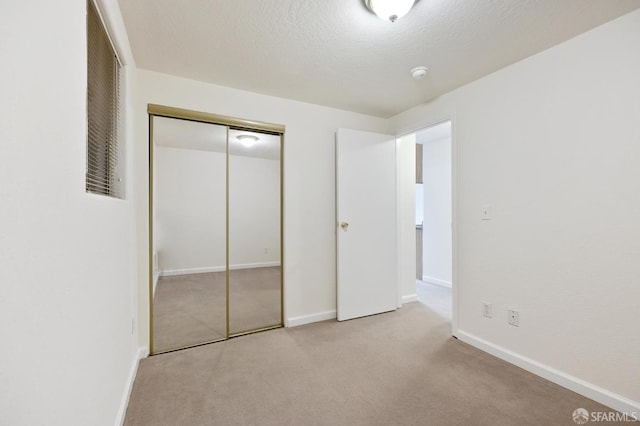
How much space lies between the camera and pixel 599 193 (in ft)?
5.64

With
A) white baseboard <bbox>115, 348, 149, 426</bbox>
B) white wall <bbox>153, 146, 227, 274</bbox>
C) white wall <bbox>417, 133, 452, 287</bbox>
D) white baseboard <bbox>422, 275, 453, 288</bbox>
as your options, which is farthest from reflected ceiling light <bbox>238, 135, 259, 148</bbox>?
white baseboard <bbox>422, 275, 453, 288</bbox>

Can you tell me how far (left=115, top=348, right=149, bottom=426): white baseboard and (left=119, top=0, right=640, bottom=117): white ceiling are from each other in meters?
2.25

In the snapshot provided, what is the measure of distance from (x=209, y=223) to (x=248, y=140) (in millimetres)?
913

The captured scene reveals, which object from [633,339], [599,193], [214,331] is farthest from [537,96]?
[214,331]

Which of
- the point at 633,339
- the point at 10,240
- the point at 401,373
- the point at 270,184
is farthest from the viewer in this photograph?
the point at 270,184

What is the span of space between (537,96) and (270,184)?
2.38m

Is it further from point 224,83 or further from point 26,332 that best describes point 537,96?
point 26,332

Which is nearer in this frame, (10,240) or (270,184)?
(10,240)

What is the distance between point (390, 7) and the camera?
146cm

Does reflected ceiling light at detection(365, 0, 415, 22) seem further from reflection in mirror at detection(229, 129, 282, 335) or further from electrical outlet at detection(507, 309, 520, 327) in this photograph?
electrical outlet at detection(507, 309, 520, 327)

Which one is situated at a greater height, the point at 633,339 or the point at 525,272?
the point at 525,272

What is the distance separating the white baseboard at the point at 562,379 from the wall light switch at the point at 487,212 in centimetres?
107

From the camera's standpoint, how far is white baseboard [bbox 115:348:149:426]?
1466 millimetres

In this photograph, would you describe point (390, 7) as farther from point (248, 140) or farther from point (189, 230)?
point (189, 230)
